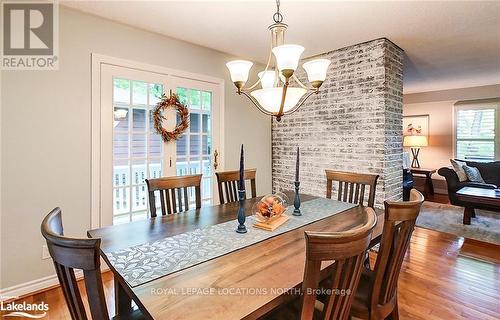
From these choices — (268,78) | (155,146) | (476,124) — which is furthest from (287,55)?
(476,124)

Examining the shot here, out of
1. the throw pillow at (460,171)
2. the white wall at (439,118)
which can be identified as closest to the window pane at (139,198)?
the throw pillow at (460,171)

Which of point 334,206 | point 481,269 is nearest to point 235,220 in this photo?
point 334,206

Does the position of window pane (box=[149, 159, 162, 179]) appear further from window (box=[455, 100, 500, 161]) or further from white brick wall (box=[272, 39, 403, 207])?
window (box=[455, 100, 500, 161])

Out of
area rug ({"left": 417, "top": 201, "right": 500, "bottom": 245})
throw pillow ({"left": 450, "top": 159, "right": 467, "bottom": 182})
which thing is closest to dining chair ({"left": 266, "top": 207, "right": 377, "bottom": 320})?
area rug ({"left": 417, "top": 201, "right": 500, "bottom": 245})

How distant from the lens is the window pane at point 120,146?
281 cm

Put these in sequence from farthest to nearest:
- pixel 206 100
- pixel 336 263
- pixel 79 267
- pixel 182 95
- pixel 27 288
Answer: pixel 206 100, pixel 182 95, pixel 27 288, pixel 336 263, pixel 79 267

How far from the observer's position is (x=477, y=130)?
5883mm

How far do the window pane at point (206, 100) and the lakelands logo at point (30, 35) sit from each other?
160cm

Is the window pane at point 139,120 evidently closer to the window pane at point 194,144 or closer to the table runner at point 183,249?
the window pane at point 194,144

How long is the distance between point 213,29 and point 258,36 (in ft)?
1.75

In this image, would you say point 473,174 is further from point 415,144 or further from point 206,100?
point 206,100

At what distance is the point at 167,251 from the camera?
1.36 m

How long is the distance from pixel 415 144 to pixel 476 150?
1181 mm

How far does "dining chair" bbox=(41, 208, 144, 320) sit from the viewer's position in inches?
31.5
